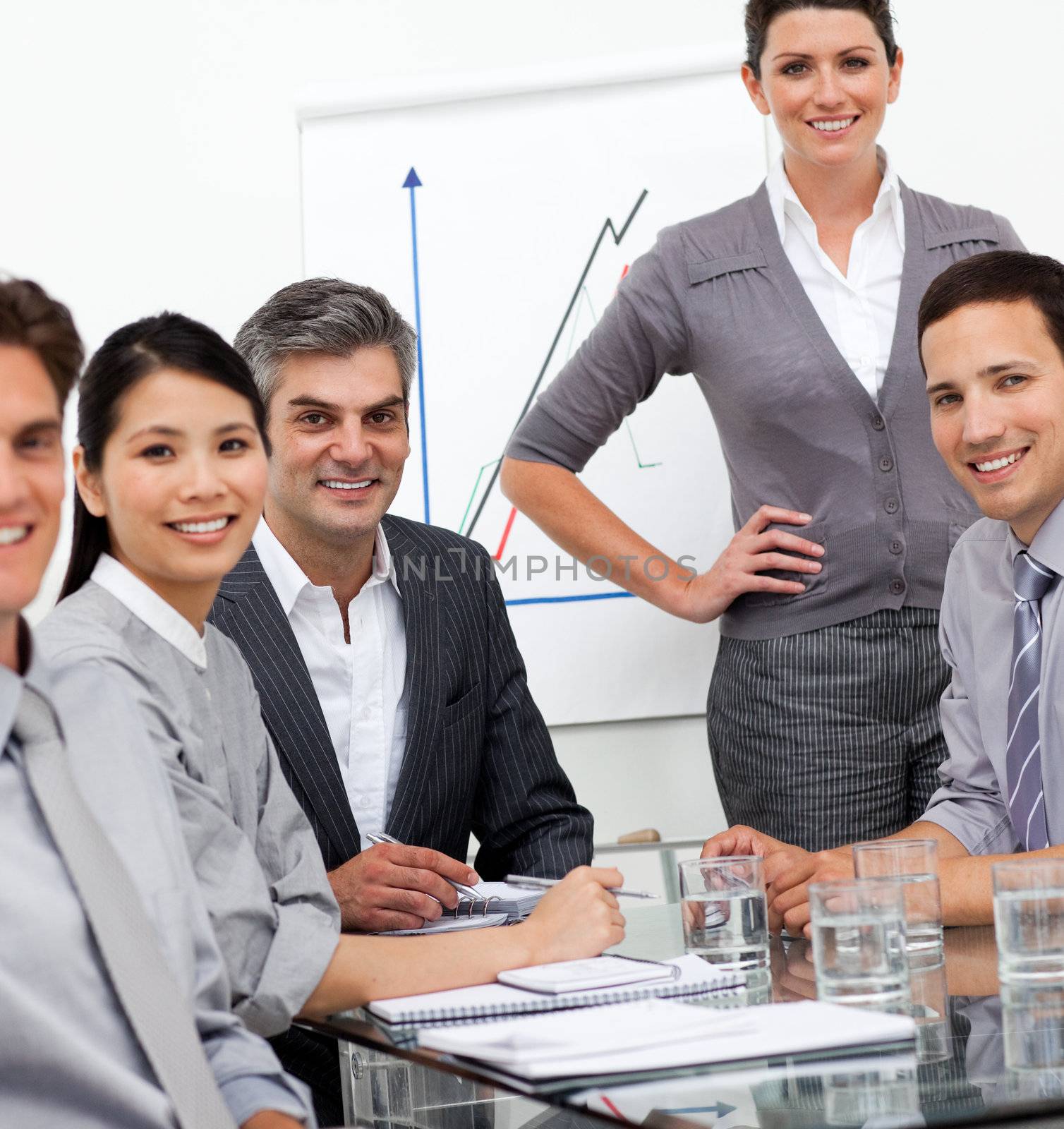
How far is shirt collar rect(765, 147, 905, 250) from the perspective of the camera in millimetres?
2570

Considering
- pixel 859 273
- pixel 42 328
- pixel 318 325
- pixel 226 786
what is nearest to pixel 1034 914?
pixel 226 786

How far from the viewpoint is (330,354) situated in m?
2.11

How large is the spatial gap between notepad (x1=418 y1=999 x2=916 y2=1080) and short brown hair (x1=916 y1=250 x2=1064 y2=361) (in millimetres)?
1078

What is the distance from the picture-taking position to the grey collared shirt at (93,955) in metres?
1.07

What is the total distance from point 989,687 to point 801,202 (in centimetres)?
102

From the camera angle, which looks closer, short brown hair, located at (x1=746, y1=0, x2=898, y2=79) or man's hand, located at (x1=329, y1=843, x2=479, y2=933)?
man's hand, located at (x1=329, y1=843, x2=479, y2=933)

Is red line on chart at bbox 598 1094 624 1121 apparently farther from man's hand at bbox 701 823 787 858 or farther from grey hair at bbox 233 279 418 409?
grey hair at bbox 233 279 418 409

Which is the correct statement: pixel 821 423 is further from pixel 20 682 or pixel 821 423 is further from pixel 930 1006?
pixel 20 682

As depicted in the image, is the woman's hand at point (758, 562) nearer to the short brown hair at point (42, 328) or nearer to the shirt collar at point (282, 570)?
the shirt collar at point (282, 570)

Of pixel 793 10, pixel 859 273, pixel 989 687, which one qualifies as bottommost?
pixel 989 687

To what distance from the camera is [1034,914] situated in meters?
1.31

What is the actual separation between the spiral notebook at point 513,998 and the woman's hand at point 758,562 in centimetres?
122

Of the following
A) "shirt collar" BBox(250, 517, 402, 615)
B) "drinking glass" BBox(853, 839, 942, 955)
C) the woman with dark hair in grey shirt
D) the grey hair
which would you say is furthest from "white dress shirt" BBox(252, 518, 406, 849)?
"drinking glass" BBox(853, 839, 942, 955)

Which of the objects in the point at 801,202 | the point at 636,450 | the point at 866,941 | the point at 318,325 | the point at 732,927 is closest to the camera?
the point at 866,941
